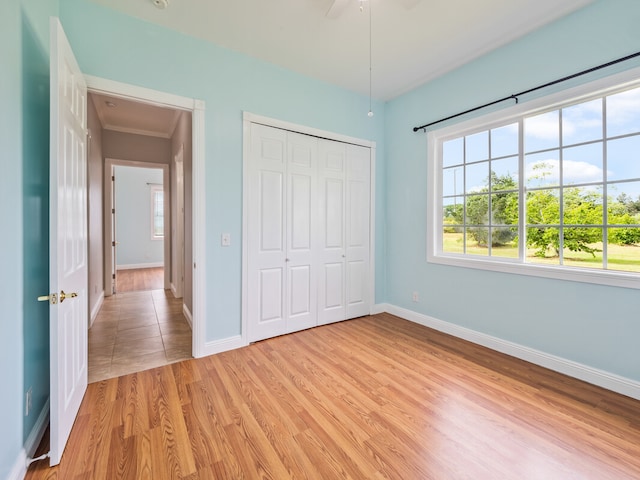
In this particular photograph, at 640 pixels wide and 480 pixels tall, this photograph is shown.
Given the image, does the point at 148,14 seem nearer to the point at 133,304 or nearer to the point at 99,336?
the point at 99,336

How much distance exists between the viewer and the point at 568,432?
1.75 metres

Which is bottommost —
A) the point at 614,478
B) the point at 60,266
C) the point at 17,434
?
the point at 614,478

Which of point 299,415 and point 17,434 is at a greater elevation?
point 17,434

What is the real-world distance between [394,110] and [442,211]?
1547 mm

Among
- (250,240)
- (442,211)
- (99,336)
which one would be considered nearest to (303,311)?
(250,240)

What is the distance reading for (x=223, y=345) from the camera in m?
2.84

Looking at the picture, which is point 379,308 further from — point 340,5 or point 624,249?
point 340,5

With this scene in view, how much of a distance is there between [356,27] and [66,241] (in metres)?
2.71

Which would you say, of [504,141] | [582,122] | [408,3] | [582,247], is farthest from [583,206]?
[408,3]

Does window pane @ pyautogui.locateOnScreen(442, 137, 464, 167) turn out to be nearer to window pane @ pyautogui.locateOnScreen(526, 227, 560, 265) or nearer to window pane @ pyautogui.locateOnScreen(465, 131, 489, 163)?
window pane @ pyautogui.locateOnScreen(465, 131, 489, 163)

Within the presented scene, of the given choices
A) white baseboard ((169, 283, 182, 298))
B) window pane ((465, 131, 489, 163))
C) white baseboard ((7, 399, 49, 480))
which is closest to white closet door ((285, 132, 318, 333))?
window pane ((465, 131, 489, 163))

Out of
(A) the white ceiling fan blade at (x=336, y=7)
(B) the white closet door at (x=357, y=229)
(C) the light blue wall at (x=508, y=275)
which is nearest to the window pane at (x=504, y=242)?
(C) the light blue wall at (x=508, y=275)

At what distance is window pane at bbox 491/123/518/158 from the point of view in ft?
9.30

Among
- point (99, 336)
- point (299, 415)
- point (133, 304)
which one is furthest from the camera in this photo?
point (133, 304)
